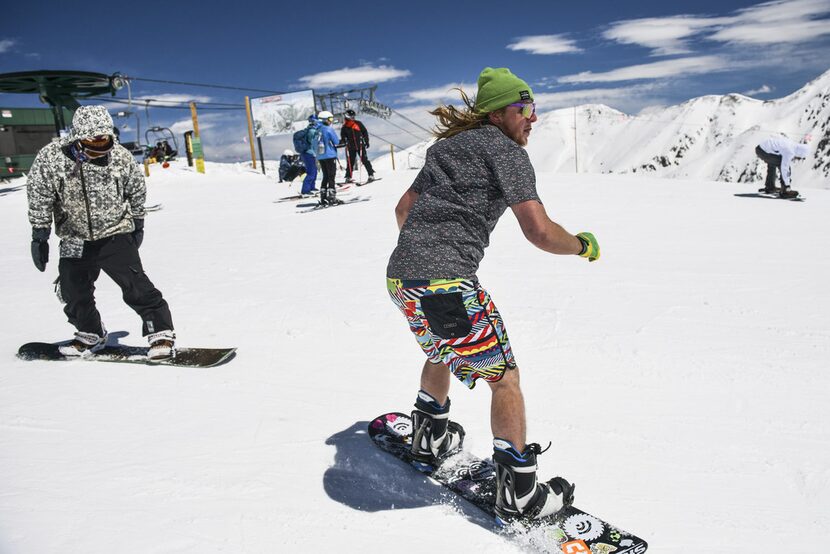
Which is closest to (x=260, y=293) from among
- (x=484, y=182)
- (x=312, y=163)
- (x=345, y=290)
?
(x=345, y=290)

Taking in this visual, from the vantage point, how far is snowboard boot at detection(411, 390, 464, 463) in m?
2.60

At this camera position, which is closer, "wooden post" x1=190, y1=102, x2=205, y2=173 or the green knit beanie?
the green knit beanie

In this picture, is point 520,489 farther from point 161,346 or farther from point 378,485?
point 161,346

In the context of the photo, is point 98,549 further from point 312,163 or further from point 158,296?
point 312,163

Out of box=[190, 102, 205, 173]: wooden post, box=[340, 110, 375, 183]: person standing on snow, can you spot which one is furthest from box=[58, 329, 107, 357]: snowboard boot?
box=[190, 102, 205, 173]: wooden post

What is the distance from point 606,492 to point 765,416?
1.22 meters

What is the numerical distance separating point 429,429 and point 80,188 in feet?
9.56

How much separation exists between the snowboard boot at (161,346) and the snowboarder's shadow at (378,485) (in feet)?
5.88

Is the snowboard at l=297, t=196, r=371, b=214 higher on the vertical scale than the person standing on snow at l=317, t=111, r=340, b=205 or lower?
lower

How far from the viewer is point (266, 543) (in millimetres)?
2152

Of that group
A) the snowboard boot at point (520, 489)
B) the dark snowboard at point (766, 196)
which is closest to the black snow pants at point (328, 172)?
the dark snowboard at point (766, 196)

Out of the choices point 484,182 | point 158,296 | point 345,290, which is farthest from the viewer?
point 345,290

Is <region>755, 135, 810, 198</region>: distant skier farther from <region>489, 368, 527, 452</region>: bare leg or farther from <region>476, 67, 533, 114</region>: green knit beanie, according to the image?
<region>489, 368, 527, 452</region>: bare leg

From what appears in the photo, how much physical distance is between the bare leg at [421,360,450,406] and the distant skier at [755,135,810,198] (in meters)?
11.3
